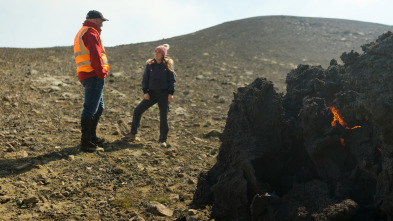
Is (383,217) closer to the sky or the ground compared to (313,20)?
closer to the ground

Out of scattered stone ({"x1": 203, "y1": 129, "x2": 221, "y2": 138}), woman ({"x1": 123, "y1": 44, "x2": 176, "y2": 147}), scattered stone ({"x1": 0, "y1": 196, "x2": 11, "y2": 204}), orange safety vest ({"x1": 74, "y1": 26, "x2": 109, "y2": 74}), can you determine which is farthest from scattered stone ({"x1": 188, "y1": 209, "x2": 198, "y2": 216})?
scattered stone ({"x1": 203, "y1": 129, "x2": 221, "y2": 138})

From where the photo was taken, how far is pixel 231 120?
491cm

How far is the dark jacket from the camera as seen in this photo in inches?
290

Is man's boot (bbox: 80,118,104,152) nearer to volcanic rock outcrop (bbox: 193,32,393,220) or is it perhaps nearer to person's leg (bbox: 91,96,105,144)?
person's leg (bbox: 91,96,105,144)

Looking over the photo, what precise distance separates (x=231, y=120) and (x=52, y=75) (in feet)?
29.2

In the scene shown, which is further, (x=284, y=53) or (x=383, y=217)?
(x=284, y=53)

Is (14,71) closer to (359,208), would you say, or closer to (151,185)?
(151,185)

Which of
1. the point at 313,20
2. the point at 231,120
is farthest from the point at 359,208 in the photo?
the point at 313,20

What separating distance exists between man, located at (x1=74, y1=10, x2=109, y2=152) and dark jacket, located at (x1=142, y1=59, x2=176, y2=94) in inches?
49.0

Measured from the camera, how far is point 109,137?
739 cm

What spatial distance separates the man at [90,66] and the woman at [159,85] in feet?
3.87

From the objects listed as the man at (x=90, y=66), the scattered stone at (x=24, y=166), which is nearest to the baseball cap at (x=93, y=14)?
the man at (x=90, y=66)

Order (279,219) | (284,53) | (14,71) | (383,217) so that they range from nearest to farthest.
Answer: (383,217)
(279,219)
(14,71)
(284,53)

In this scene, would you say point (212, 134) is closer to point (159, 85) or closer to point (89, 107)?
point (159, 85)
